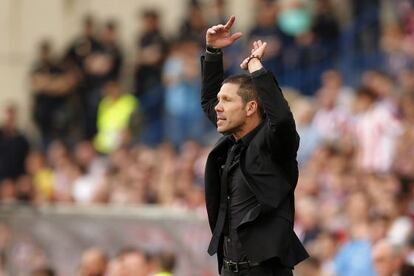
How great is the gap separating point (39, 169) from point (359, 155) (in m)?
5.47

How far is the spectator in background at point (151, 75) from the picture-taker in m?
Result: 19.5

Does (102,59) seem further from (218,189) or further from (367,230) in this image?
(218,189)

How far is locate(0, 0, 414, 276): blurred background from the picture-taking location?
1305cm

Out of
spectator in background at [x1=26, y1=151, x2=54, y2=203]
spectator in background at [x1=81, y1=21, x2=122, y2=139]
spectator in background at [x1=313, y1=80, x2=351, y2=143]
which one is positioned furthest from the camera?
spectator in background at [x1=81, y1=21, x2=122, y2=139]

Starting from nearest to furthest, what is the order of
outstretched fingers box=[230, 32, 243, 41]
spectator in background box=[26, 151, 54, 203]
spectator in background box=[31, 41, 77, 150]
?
outstretched fingers box=[230, 32, 243, 41] → spectator in background box=[26, 151, 54, 203] → spectator in background box=[31, 41, 77, 150]

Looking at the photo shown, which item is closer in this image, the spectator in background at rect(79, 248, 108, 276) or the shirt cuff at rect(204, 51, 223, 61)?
the shirt cuff at rect(204, 51, 223, 61)

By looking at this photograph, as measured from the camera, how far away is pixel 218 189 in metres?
7.62

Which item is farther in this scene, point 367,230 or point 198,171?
point 198,171

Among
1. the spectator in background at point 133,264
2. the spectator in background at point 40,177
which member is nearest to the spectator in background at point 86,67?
the spectator in background at point 40,177

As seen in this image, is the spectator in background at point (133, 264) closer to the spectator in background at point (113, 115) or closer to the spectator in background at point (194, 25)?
the spectator in background at point (113, 115)

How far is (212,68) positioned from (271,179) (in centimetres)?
94

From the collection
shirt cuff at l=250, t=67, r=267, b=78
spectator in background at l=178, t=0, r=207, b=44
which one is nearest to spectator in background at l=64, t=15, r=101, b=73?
spectator in background at l=178, t=0, r=207, b=44

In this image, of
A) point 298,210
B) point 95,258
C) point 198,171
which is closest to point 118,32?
point 198,171

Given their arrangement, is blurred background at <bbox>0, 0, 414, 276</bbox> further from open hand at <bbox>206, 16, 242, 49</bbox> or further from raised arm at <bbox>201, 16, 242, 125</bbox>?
open hand at <bbox>206, 16, 242, 49</bbox>
